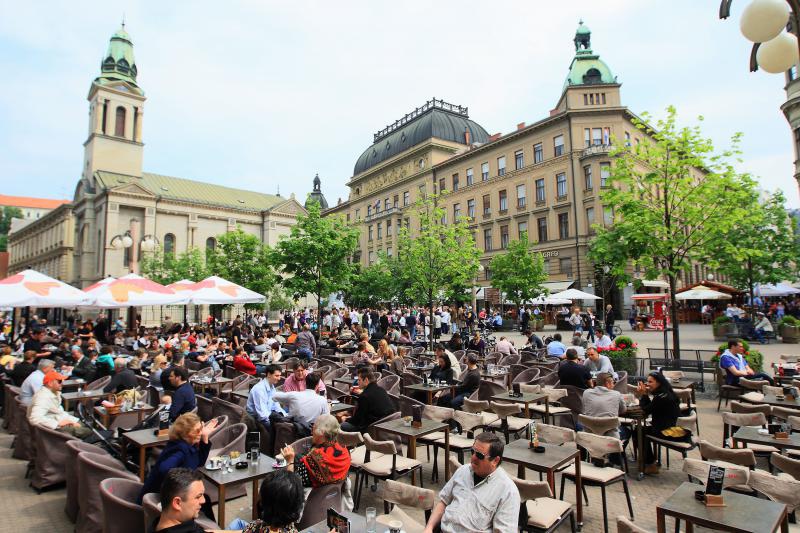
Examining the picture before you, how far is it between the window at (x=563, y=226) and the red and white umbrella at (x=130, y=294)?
3265cm

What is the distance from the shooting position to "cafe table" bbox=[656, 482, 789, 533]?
11.0 ft

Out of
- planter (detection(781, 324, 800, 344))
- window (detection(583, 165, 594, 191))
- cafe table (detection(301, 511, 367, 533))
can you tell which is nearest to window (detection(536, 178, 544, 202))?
window (detection(583, 165, 594, 191))

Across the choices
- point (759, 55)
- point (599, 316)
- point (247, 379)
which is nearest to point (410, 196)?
point (599, 316)

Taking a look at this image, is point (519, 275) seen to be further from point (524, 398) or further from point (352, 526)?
point (352, 526)

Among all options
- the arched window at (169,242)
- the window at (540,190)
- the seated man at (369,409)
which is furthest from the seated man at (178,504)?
the arched window at (169,242)

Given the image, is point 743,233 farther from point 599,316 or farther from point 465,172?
point 465,172

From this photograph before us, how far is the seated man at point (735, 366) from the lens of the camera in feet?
31.1

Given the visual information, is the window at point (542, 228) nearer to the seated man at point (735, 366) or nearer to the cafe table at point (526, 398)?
the seated man at point (735, 366)

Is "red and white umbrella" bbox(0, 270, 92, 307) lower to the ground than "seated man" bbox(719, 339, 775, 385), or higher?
higher

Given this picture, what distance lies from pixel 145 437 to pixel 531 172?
41337 mm

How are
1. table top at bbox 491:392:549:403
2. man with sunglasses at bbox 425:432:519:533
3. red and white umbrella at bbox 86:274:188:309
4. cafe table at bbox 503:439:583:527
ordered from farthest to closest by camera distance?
red and white umbrella at bbox 86:274:188:309
table top at bbox 491:392:549:403
cafe table at bbox 503:439:583:527
man with sunglasses at bbox 425:432:519:533

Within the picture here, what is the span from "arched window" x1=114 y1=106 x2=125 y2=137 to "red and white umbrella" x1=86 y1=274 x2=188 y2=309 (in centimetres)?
5909

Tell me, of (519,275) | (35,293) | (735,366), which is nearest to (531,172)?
(519,275)

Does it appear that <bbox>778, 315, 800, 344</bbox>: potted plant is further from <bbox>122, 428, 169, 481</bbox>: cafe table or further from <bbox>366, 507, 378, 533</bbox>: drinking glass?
<bbox>122, 428, 169, 481</bbox>: cafe table
